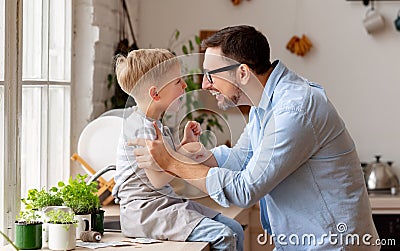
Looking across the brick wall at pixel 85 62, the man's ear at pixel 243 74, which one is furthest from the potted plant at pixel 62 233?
the brick wall at pixel 85 62

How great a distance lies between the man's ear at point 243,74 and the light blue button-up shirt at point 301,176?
0.07 meters

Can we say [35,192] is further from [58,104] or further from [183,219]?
[58,104]

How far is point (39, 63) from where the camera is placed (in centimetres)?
288

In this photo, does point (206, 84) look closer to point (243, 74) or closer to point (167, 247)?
point (243, 74)

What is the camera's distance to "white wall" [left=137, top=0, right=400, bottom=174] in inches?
164

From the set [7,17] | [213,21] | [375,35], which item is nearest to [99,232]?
[7,17]

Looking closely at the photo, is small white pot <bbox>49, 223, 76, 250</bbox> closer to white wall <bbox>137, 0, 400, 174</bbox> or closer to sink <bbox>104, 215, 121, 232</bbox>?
sink <bbox>104, 215, 121, 232</bbox>

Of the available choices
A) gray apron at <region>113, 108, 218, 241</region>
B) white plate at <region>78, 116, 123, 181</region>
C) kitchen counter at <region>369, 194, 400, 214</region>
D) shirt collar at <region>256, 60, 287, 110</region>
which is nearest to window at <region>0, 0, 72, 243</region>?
white plate at <region>78, 116, 123, 181</region>

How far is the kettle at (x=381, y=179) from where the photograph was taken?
3.99 m

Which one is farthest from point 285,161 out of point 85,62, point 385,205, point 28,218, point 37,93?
point 385,205

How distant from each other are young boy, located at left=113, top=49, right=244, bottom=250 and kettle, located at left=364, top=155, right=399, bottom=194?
1707mm

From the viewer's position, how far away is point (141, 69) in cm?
229

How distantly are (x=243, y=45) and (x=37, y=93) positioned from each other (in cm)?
97

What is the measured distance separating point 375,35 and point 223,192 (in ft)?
7.37
